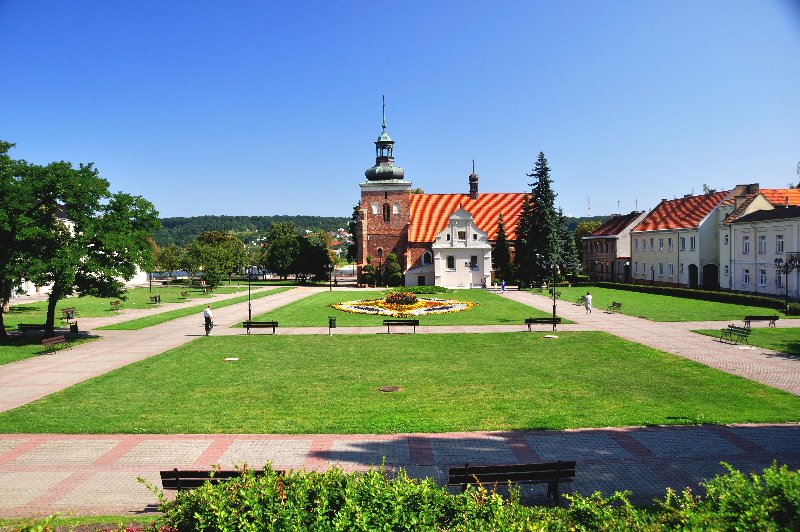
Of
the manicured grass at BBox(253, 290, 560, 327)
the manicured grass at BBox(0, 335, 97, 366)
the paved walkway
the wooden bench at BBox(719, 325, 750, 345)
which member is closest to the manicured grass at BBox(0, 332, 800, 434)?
the paved walkway

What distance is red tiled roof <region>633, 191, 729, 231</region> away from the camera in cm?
5628

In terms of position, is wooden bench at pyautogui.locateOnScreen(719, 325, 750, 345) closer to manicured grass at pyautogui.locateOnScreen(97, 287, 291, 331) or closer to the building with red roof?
manicured grass at pyautogui.locateOnScreen(97, 287, 291, 331)

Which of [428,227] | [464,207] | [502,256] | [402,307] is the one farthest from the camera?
[464,207]

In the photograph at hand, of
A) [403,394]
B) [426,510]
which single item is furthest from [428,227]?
[426,510]

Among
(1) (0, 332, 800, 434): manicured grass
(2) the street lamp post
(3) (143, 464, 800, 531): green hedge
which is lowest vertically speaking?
(1) (0, 332, 800, 434): manicured grass

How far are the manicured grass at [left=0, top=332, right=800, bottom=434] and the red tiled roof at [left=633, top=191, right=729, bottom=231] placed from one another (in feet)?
128

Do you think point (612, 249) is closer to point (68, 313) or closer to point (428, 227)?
point (428, 227)

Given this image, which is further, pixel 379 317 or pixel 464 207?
pixel 464 207

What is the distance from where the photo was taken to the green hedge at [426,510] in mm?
6383

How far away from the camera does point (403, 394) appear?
664 inches

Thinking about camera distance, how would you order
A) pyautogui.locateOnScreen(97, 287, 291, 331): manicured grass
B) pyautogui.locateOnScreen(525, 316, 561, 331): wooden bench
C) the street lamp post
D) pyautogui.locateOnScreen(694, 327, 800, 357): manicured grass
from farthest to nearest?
the street lamp post
pyautogui.locateOnScreen(97, 287, 291, 331): manicured grass
pyautogui.locateOnScreen(525, 316, 561, 331): wooden bench
pyautogui.locateOnScreen(694, 327, 800, 357): manicured grass

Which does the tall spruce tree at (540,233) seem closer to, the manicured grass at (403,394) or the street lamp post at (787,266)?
the street lamp post at (787,266)

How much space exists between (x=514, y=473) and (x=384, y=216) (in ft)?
205

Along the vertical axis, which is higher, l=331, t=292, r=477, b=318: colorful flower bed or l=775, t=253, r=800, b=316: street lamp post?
l=775, t=253, r=800, b=316: street lamp post
